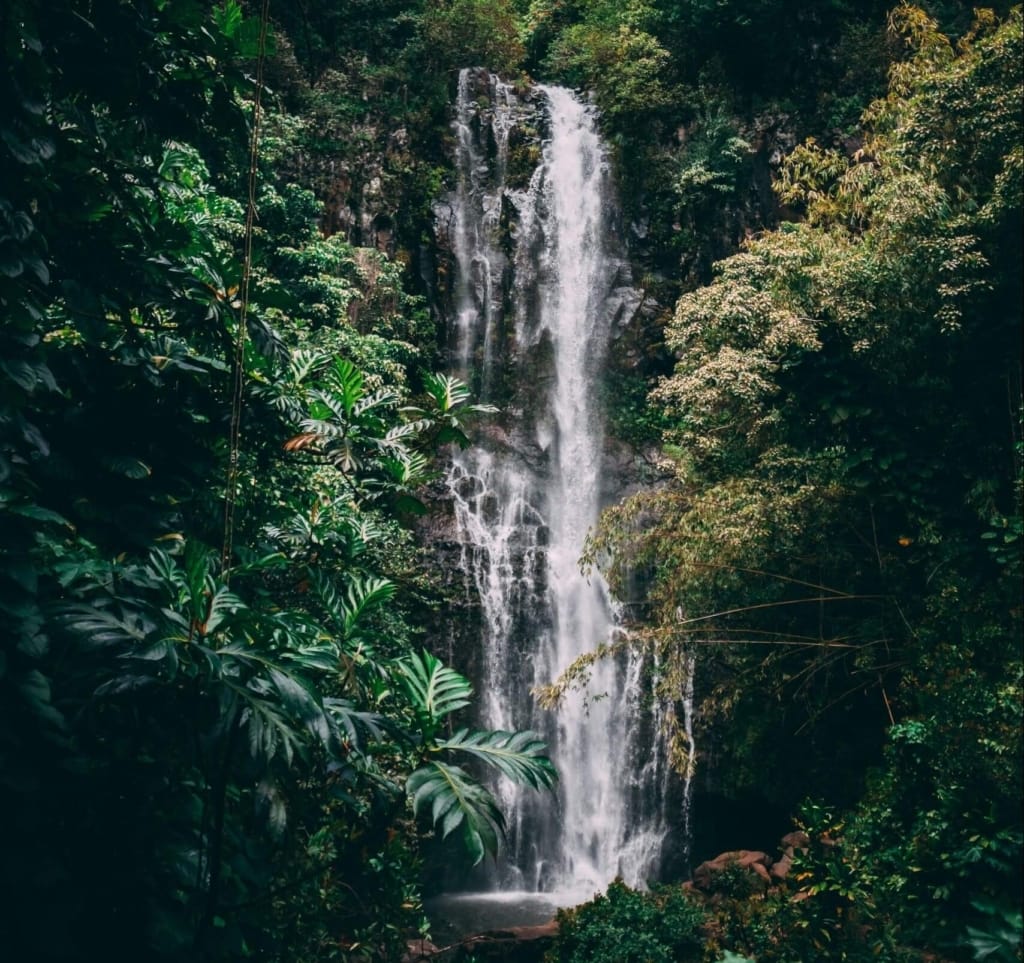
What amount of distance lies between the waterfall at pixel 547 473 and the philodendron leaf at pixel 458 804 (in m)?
6.48

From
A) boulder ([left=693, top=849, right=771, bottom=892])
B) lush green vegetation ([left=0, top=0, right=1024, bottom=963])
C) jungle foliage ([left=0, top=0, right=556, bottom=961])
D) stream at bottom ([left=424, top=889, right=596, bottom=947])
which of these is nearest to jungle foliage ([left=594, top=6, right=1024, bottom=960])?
lush green vegetation ([left=0, top=0, right=1024, bottom=963])

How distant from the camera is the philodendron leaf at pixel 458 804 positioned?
2010mm

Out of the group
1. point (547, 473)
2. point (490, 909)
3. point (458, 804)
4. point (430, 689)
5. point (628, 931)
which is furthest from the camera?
point (547, 473)

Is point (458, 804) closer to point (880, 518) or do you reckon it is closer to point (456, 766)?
point (456, 766)

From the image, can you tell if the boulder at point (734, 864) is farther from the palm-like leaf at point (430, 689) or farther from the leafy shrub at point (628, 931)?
the palm-like leaf at point (430, 689)

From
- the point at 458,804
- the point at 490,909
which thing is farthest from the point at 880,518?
the point at 490,909

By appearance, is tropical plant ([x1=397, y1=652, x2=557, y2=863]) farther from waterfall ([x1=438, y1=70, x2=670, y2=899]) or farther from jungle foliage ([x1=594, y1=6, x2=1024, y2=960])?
waterfall ([x1=438, y1=70, x2=670, y2=899])

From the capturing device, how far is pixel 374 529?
4.46m

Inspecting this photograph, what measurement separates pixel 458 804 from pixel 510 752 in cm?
33

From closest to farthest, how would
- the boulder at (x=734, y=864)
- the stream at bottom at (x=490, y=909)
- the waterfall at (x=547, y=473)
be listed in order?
the boulder at (x=734, y=864)
the stream at bottom at (x=490, y=909)
the waterfall at (x=547, y=473)

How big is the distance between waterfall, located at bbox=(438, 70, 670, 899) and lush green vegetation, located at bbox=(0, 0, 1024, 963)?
0.75 meters

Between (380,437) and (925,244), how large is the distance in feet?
13.3

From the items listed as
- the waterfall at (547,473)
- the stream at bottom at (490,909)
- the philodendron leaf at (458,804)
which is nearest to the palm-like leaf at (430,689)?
the philodendron leaf at (458,804)

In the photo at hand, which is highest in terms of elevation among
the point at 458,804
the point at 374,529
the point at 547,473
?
the point at 547,473
